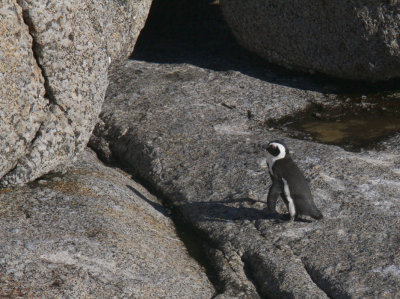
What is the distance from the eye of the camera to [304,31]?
777 centimetres

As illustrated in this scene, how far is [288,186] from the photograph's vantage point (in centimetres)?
521

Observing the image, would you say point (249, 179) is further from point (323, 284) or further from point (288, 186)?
point (323, 284)

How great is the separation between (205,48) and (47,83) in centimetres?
382

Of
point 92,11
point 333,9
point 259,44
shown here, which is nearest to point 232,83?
point 259,44

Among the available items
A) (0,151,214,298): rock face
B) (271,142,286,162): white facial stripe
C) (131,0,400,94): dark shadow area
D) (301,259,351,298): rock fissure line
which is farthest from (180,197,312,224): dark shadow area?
(131,0,400,94): dark shadow area

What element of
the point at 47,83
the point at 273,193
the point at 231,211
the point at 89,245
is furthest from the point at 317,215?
the point at 47,83

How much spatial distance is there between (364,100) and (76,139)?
327 centimetres

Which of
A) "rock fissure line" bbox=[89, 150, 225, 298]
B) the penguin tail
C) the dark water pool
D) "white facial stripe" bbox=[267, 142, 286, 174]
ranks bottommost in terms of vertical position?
"rock fissure line" bbox=[89, 150, 225, 298]

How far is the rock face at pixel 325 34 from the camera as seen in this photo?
7.32 metres

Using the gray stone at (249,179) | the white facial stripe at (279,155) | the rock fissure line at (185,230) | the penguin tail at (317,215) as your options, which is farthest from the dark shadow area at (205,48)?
the penguin tail at (317,215)

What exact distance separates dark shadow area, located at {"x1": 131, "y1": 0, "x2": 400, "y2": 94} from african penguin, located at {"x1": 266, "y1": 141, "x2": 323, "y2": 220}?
259 centimetres

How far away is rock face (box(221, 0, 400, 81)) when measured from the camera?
7.32 meters

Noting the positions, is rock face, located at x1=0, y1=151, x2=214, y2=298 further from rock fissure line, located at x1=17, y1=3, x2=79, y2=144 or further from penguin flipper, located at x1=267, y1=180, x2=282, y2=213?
penguin flipper, located at x1=267, y1=180, x2=282, y2=213

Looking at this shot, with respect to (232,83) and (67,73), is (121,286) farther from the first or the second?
(232,83)
